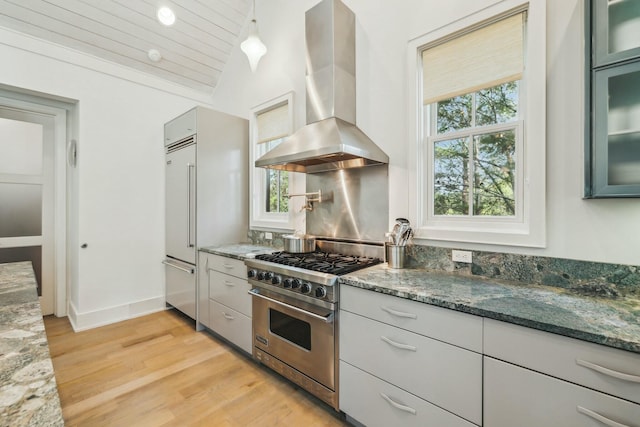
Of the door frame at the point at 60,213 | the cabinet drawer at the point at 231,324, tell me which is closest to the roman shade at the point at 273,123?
the cabinet drawer at the point at 231,324

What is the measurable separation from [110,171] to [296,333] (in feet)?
9.58

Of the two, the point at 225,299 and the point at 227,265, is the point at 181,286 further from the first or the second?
the point at 227,265

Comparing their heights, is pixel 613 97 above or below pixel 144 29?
below

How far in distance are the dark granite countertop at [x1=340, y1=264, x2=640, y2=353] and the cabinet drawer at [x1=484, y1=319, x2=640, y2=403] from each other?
0.04m

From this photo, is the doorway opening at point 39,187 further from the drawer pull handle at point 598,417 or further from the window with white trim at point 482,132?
the drawer pull handle at point 598,417

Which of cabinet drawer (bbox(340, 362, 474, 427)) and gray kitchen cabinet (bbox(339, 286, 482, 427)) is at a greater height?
gray kitchen cabinet (bbox(339, 286, 482, 427))

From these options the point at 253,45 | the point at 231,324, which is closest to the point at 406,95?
the point at 253,45

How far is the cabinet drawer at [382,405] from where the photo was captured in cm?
135

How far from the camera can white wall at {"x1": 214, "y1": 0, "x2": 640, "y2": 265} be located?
56.7 inches

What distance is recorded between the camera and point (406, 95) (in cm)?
211

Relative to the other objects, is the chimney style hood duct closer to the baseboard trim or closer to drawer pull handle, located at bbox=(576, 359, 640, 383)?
drawer pull handle, located at bbox=(576, 359, 640, 383)

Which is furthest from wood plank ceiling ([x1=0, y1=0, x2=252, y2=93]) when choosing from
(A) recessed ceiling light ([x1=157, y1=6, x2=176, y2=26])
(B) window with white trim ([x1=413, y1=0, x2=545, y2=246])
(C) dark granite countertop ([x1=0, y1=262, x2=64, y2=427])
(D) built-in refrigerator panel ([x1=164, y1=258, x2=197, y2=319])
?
(C) dark granite countertop ([x1=0, y1=262, x2=64, y2=427])

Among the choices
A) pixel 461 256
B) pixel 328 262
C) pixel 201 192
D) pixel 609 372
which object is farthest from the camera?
pixel 201 192

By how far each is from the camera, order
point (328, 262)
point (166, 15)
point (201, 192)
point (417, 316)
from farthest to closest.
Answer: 1. point (201, 192)
2. point (166, 15)
3. point (328, 262)
4. point (417, 316)
